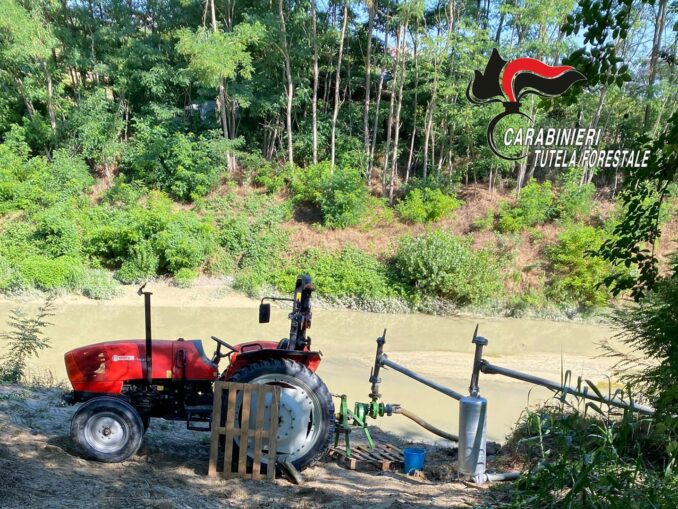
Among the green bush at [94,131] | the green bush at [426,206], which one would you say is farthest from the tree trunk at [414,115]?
the green bush at [94,131]

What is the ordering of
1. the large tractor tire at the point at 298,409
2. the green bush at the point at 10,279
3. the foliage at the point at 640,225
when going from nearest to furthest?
the foliage at the point at 640,225
the large tractor tire at the point at 298,409
the green bush at the point at 10,279

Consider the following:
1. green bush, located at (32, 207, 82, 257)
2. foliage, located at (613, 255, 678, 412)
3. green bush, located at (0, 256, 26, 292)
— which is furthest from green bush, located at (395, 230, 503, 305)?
green bush, located at (0, 256, 26, 292)

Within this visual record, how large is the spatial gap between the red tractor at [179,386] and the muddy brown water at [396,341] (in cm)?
261

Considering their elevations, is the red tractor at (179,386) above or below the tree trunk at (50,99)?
below

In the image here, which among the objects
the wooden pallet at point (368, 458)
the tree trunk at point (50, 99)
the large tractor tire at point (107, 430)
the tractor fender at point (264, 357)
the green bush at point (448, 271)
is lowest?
the wooden pallet at point (368, 458)

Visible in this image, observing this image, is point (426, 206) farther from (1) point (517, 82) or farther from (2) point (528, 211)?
(1) point (517, 82)

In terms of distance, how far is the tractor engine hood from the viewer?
4.60 meters

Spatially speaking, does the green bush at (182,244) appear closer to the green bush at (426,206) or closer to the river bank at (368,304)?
the river bank at (368,304)

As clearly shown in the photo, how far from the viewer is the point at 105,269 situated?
1656 cm

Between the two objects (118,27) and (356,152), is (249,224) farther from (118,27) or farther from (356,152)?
(118,27)

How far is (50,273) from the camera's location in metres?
15.2

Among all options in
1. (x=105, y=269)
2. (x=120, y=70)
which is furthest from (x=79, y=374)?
(x=120, y=70)

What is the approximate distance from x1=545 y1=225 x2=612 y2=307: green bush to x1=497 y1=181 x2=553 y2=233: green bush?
1.20 m

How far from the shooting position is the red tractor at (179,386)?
435cm
